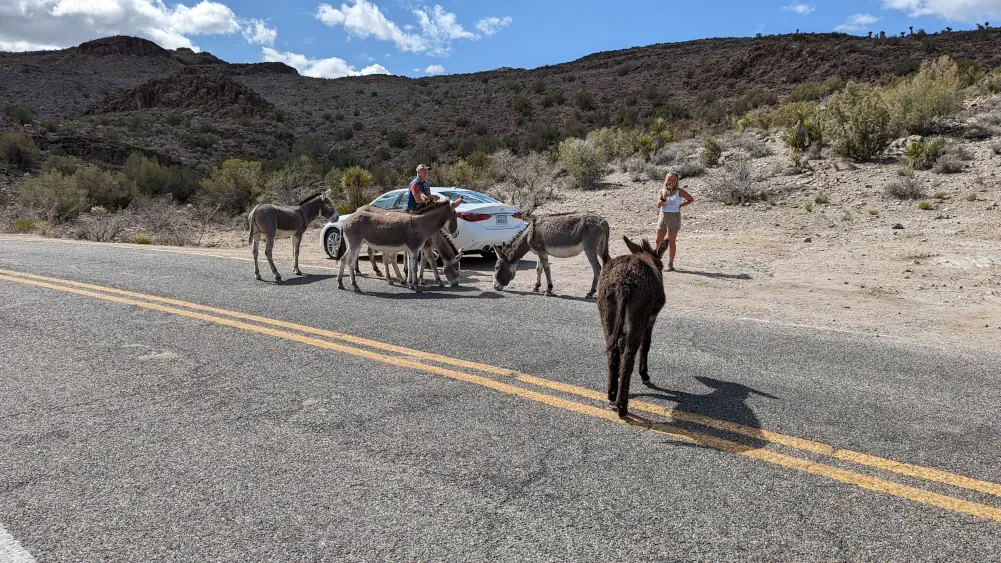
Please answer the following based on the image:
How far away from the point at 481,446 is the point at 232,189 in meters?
28.4

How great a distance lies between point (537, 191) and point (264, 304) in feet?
53.2

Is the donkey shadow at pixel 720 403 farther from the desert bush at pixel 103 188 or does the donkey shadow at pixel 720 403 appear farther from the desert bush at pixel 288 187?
the desert bush at pixel 103 188

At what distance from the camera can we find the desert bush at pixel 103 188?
93.2ft

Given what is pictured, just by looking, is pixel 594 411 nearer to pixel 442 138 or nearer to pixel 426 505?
pixel 426 505

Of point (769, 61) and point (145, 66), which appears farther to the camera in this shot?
point (145, 66)

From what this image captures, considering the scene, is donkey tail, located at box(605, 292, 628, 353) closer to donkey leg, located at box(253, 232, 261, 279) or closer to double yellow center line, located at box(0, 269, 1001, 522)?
double yellow center line, located at box(0, 269, 1001, 522)

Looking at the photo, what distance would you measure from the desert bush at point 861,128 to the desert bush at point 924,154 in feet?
4.74

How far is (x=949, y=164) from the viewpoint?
1889 cm

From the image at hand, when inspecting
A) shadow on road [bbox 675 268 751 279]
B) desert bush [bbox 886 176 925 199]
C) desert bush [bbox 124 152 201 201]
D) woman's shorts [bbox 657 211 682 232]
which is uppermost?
desert bush [bbox 124 152 201 201]

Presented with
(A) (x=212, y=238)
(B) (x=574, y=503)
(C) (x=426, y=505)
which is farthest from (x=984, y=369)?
(A) (x=212, y=238)

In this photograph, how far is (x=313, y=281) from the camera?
11625 millimetres

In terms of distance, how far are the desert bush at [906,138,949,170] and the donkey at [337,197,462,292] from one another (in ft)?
52.4

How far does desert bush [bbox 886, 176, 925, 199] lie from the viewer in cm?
1777

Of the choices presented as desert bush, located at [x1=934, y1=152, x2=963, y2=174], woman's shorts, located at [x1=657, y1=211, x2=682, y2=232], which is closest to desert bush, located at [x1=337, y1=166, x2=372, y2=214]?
woman's shorts, located at [x1=657, y1=211, x2=682, y2=232]
